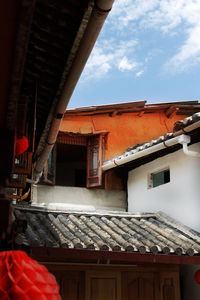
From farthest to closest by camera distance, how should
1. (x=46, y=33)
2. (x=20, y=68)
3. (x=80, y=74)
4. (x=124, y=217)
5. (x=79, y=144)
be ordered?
(x=79, y=144)
(x=124, y=217)
(x=80, y=74)
(x=46, y=33)
(x=20, y=68)

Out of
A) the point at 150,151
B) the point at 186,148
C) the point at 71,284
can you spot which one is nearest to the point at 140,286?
the point at 71,284

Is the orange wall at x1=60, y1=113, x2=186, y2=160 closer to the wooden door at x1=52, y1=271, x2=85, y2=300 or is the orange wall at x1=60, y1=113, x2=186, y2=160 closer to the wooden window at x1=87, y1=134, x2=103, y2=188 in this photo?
the wooden window at x1=87, y1=134, x2=103, y2=188

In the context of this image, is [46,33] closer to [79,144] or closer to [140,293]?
[140,293]

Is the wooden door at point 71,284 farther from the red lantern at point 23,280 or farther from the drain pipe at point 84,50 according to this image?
the red lantern at point 23,280

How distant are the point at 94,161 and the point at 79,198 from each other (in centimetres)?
137

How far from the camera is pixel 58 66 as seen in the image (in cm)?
505

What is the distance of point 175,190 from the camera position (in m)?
11.0

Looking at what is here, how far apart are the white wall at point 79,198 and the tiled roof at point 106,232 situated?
2.59 metres

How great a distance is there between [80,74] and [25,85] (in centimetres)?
122

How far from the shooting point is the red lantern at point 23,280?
427cm

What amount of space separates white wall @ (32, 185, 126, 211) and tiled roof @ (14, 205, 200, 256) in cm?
259

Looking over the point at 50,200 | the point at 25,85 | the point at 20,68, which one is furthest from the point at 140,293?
the point at 20,68

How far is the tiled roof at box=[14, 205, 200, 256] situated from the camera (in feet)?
25.0

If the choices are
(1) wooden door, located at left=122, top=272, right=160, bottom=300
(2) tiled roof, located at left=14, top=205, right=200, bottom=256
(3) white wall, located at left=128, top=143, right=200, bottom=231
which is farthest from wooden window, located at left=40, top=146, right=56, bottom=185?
(1) wooden door, located at left=122, top=272, right=160, bottom=300
